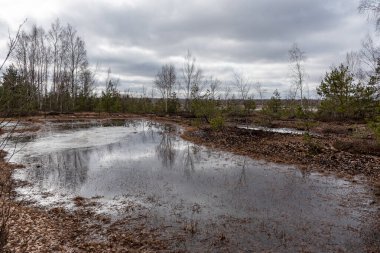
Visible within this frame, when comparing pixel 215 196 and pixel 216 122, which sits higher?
pixel 216 122

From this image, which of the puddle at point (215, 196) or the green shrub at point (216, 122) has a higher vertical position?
the green shrub at point (216, 122)

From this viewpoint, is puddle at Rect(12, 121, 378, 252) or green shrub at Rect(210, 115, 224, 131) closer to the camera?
puddle at Rect(12, 121, 378, 252)

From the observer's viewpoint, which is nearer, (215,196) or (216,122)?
(215,196)

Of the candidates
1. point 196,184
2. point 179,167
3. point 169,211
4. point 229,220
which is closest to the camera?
point 229,220

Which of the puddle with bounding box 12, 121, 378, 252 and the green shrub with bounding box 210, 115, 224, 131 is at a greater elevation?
the green shrub with bounding box 210, 115, 224, 131

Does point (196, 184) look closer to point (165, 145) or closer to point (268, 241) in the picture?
point (268, 241)

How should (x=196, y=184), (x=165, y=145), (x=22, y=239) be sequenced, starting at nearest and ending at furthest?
(x=22, y=239) → (x=196, y=184) → (x=165, y=145)

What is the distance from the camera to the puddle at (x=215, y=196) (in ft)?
24.1

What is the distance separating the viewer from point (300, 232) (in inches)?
297

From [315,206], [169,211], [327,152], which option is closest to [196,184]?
[169,211]

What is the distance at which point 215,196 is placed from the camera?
10500mm

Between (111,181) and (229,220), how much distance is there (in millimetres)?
6087

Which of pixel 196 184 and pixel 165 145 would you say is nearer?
pixel 196 184

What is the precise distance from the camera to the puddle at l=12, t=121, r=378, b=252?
7.34 meters
